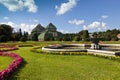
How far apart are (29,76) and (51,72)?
1.14 m

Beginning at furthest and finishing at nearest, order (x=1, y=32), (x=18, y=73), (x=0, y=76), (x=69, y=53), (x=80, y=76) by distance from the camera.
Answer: (x=1, y=32), (x=69, y=53), (x=18, y=73), (x=80, y=76), (x=0, y=76)

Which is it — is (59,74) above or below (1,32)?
below

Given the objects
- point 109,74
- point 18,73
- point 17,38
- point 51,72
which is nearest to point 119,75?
point 109,74

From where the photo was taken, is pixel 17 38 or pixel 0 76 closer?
pixel 0 76

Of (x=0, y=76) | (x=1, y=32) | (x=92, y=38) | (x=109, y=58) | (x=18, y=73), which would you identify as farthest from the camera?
(x=1, y=32)

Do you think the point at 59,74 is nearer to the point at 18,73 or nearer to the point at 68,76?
the point at 68,76

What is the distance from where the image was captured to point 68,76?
24.9 ft

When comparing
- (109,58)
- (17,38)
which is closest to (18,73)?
(109,58)

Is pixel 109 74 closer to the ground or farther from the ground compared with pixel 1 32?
closer to the ground

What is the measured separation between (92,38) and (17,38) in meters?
50.8

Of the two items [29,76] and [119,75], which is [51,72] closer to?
[29,76]

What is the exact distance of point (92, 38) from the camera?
17453 mm

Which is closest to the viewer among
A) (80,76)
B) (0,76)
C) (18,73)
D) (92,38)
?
(0,76)

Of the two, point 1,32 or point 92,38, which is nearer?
point 92,38
